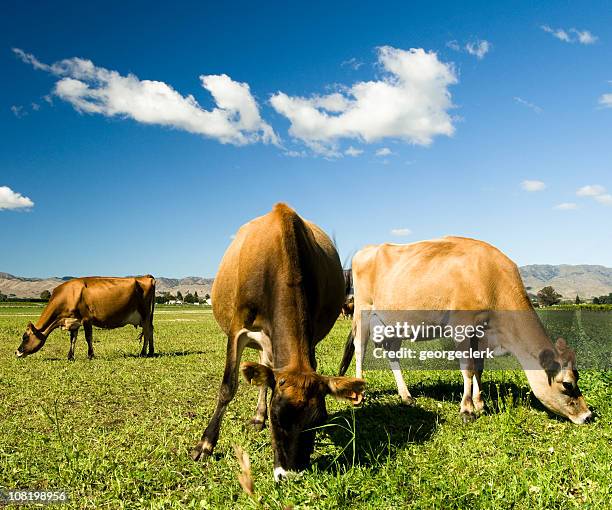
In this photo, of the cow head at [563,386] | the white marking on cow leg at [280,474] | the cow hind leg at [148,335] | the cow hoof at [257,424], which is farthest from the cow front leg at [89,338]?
the cow head at [563,386]

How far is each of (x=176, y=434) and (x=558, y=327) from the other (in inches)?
523

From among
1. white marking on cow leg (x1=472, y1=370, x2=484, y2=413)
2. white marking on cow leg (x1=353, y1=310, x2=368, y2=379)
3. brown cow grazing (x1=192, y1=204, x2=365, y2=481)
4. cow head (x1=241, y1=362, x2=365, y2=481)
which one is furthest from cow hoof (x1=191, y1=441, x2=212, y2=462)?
white marking on cow leg (x1=353, y1=310, x2=368, y2=379)

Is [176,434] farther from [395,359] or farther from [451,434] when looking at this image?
[395,359]

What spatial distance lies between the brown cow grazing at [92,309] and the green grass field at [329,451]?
5.12 meters

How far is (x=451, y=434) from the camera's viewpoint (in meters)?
6.13

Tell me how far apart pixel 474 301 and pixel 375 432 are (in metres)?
2.54

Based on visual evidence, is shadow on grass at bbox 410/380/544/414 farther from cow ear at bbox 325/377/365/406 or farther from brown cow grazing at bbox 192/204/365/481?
cow ear at bbox 325/377/365/406

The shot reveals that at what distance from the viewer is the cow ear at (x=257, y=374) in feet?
14.8

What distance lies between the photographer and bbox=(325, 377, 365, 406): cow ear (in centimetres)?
450

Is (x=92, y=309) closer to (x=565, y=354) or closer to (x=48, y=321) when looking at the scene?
(x=48, y=321)

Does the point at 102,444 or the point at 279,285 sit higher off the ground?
the point at 279,285

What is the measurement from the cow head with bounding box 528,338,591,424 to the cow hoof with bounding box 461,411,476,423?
3.19 feet

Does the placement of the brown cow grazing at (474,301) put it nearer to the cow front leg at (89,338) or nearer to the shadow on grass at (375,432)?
the shadow on grass at (375,432)

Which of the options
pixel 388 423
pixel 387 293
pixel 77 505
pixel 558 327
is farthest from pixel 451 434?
pixel 558 327
